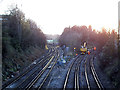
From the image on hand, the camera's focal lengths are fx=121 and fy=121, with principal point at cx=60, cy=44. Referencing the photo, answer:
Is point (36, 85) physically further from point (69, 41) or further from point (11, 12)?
point (69, 41)

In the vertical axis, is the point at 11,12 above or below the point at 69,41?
above

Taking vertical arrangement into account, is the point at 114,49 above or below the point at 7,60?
above

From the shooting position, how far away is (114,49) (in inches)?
375

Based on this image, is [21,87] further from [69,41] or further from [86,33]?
[86,33]

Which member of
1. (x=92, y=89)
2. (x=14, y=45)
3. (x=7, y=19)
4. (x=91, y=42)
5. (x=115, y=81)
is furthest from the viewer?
(x=91, y=42)

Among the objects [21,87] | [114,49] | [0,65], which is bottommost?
[21,87]

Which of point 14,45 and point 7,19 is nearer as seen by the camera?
point 14,45

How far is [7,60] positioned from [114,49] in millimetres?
9913

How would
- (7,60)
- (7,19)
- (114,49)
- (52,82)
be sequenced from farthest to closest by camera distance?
(7,19) → (7,60) → (114,49) → (52,82)

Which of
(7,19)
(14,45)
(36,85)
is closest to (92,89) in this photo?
(36,85)

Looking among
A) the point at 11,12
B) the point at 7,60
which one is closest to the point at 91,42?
the point at 11,12

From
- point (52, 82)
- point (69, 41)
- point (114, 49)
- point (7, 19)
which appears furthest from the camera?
point (69, 41)

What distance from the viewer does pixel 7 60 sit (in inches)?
473

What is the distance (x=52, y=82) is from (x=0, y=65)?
523 centimetres
